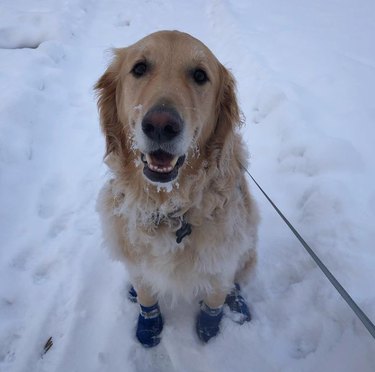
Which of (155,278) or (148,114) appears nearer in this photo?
(148,114)

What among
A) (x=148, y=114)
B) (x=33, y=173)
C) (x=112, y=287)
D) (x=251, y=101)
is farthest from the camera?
(x=251, y=101)

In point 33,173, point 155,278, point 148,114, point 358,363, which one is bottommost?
point 33,173

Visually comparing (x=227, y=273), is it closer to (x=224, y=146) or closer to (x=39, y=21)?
(x=224, y=146)

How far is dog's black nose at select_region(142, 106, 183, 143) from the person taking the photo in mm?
1670

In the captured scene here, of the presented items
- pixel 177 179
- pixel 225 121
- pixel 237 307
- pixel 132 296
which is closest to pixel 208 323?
pixel 237 307

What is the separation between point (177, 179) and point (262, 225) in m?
1.75

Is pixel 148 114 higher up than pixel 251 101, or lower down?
higher up

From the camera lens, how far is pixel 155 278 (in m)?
2.28

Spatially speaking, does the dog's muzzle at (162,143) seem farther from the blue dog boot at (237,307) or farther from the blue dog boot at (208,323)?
the blue dog boot at (237,307)

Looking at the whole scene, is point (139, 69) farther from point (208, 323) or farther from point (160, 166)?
point (208, 323)

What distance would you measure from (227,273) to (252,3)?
992 cm

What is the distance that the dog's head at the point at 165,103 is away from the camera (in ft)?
5.70

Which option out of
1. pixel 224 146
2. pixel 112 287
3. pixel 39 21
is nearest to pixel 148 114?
pixel 224 146

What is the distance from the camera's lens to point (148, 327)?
2.54 m
